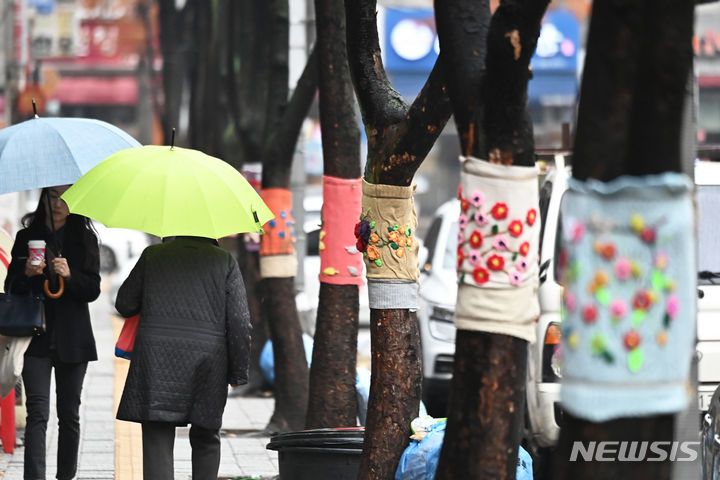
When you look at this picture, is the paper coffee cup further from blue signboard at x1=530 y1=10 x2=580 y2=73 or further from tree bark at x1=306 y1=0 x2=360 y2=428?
blue signboard at x1=530 y1=10 x2=580 y2=73

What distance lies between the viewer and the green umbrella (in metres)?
5.93

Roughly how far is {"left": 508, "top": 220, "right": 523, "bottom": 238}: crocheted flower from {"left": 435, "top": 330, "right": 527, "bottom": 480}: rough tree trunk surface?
0.35 meters

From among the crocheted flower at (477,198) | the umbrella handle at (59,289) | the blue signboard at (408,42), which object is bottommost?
the umbrella handle at (59,289)

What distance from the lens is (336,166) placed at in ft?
26.5

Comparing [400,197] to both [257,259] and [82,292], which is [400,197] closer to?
[82,292]

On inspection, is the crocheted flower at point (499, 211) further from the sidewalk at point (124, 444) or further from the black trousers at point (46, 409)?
the sidewalk at point (124, 444)

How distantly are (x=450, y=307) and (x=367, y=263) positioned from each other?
4.85 metres

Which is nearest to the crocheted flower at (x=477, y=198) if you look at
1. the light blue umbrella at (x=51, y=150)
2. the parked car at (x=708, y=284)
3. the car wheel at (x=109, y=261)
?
the light blue umbrella at (x=51, y=150)

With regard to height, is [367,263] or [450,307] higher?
[367,263]

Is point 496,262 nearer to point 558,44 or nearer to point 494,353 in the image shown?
point 494,353

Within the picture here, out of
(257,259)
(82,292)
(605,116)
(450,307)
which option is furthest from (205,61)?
(605,116)

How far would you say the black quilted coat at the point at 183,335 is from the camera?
5.94m

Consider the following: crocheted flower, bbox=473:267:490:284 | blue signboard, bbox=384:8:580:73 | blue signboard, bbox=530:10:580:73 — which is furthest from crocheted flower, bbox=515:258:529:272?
blue signboard, bbox=530:10:580:73

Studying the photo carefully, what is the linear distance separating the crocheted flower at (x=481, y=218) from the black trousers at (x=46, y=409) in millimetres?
3238
